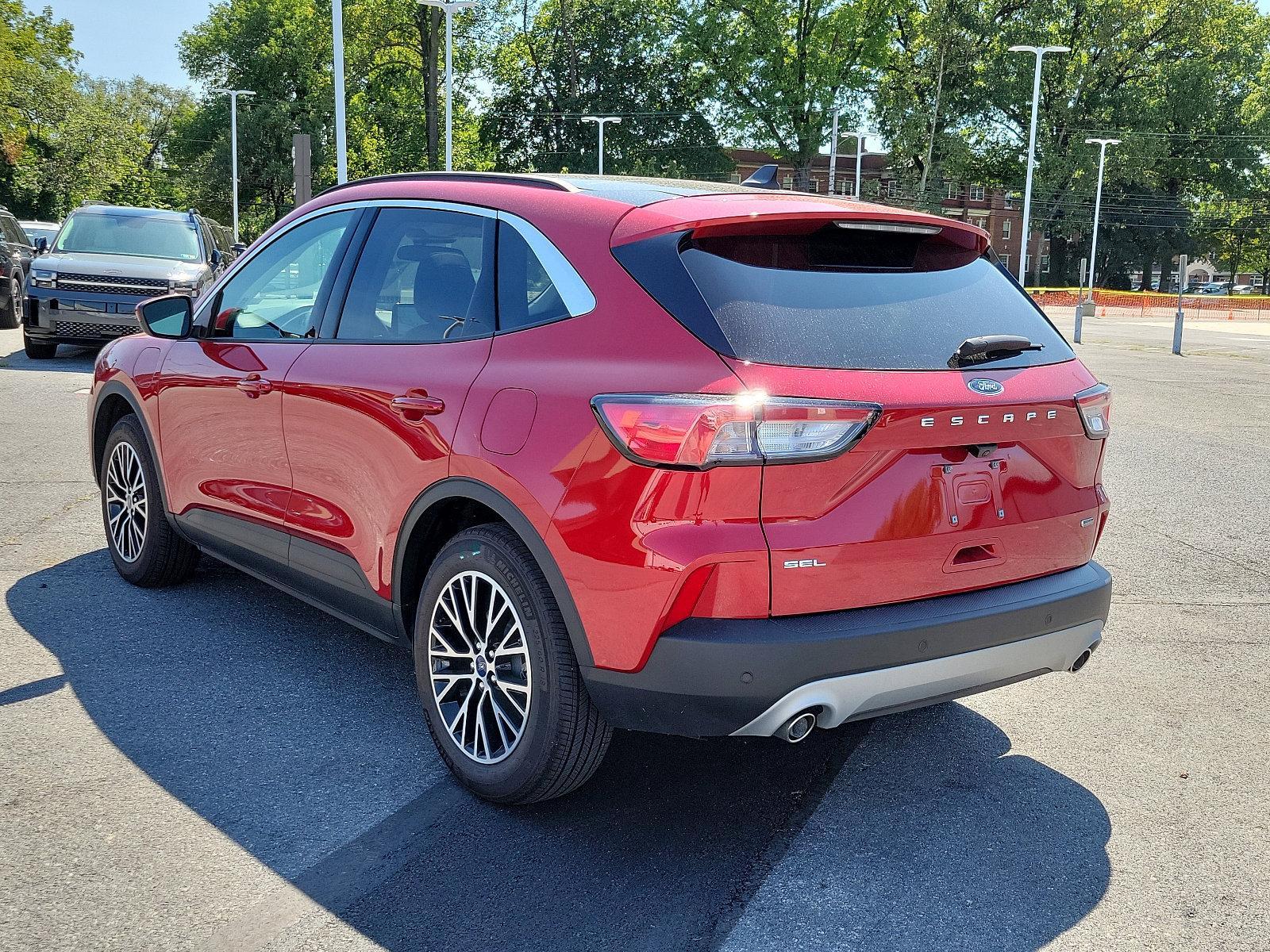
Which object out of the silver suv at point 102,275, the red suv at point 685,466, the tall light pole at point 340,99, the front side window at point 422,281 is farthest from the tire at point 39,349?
the red suv at point 685,466

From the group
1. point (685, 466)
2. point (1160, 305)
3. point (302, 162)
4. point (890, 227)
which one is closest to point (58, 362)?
point (302, 162)

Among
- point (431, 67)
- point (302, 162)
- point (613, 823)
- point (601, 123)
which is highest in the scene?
point (431, 67)

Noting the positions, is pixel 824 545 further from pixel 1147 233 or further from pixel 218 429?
pixel 1147 233

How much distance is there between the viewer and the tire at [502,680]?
10.3ft

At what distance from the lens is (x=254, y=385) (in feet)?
14.6

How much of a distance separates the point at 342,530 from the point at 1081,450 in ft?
7.60

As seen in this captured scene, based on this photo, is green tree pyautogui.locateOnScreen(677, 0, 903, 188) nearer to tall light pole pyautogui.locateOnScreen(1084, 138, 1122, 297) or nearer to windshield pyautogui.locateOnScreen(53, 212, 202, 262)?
tall light pole pyautogui.locateOnScreen(1084, 138, 1122, 297)

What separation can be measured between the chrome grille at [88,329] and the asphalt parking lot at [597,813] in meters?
9.91

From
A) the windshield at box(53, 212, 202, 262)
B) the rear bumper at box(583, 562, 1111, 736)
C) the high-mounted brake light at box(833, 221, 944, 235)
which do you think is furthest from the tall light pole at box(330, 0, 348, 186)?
the rear bumper at box(583, 562, 1111, 736)

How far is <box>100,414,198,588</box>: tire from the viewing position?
17.5ft

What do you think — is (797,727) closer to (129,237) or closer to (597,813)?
(597,813)

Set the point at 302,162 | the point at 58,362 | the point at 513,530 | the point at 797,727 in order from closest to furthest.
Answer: the point at 797,727 < the point at 513,530 < the point at 58,362 < the point at 302,162

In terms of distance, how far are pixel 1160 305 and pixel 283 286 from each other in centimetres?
6356

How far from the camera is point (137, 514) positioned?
217 inches
